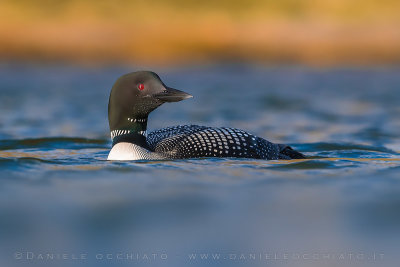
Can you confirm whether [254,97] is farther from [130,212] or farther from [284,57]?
[130,212]

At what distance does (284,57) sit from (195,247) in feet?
57.3

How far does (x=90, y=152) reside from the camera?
24.1ft

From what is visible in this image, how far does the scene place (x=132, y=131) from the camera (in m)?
6.07

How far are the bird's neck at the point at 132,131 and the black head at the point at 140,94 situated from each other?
8cm

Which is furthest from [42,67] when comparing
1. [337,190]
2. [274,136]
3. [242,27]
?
[337,190]

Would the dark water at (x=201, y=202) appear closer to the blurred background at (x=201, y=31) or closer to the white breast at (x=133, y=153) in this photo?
the white breast at (x=133, y=153)

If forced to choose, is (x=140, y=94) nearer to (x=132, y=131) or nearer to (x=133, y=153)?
(x=132, y=131)

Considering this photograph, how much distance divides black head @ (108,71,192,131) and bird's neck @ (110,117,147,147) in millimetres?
76

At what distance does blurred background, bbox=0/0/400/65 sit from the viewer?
20.5 metres

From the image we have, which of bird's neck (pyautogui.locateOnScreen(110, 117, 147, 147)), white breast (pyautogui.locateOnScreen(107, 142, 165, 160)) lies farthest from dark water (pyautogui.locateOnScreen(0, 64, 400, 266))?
bird's neck (pyautogui.locateOnScreen(110, 117, 147, 147))

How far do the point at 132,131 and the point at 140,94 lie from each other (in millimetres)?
297

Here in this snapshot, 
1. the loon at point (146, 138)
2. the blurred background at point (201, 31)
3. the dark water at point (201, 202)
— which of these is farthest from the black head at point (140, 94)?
the blurred background at point (201, 31)

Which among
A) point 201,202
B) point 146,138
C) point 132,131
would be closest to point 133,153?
point 132,131

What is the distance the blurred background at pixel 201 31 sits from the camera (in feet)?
67.2
